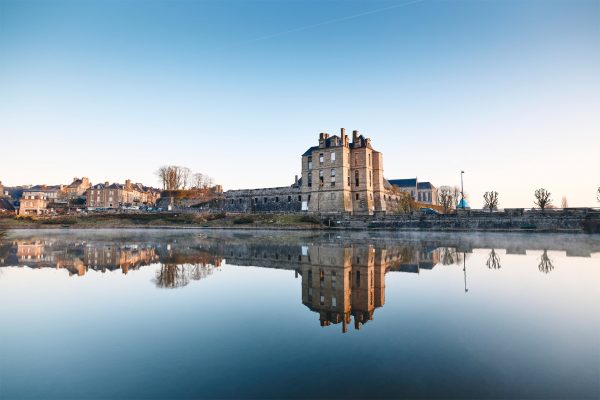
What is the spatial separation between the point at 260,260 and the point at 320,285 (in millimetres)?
7740

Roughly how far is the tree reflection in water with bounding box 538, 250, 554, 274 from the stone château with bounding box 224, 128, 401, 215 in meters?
33.0

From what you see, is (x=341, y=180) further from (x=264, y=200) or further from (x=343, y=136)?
(x=264, y=200)

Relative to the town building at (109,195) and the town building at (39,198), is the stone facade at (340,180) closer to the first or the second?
the town building at (109,195)

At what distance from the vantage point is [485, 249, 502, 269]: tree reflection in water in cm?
1565

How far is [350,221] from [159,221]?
106 feet

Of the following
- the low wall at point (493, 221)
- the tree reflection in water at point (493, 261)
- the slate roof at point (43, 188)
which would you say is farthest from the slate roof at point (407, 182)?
the slate roof at point (43, 188)

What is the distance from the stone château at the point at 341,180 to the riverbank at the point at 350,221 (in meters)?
5.69

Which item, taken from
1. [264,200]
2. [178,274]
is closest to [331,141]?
[264,200]

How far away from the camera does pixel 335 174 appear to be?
5347cm

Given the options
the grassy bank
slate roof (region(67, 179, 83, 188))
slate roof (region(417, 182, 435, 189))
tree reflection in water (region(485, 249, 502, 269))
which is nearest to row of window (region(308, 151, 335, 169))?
the grassy bank

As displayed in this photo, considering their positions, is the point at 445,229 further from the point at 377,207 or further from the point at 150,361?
the point at 150,361

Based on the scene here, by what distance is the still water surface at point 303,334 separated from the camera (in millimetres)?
4781

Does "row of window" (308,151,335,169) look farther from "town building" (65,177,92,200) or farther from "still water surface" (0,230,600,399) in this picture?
"town building" (65,177,92,200)

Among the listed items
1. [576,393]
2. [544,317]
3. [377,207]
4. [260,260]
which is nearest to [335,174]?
[377,207]
